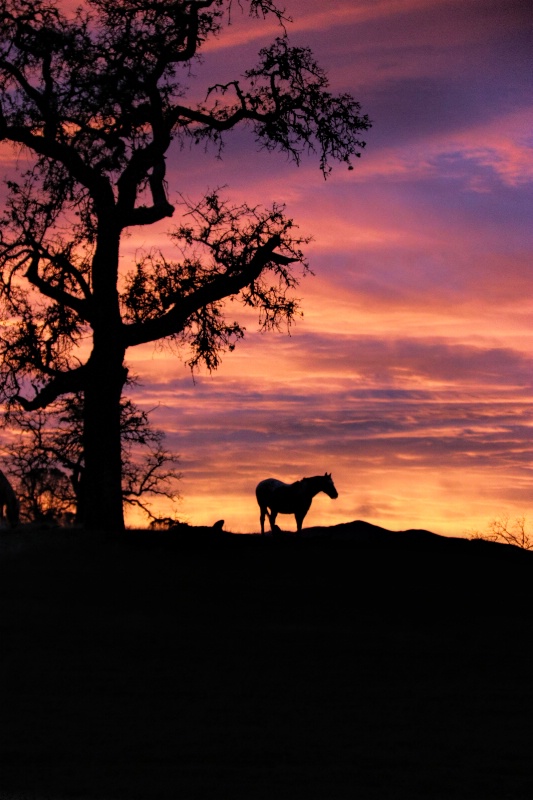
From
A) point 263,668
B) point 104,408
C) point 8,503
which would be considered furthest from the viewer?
point 8,503

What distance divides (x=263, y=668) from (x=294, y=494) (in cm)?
1247

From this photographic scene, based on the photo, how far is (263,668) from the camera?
1642 centimetres

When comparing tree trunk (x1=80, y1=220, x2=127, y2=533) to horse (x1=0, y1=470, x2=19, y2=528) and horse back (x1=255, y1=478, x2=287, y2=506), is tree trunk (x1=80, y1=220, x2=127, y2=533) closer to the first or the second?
horse (x1=0, y1=470, x2=19, y2=528)

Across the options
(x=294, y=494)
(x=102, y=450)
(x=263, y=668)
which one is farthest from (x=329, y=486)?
(x=263, y=668)

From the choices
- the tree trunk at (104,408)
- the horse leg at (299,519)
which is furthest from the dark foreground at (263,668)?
the horse leg at (299,519)

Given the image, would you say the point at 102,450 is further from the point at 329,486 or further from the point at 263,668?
the point at 263,668

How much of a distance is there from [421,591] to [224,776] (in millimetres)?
10623

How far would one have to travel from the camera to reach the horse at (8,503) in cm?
2670

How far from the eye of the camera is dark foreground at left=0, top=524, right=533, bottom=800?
11.8 meters

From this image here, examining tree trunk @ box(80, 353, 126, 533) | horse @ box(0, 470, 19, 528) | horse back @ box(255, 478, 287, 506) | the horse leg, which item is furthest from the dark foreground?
horse back @ box(255, 478, 287, 506)

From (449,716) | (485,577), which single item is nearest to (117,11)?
(485,577)

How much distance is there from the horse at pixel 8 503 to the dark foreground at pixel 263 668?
2.22 meters

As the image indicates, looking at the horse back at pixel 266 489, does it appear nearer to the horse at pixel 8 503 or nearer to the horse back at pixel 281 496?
the horse back at pixel 281 496

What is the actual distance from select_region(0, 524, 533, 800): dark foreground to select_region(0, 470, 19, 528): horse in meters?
2.22
